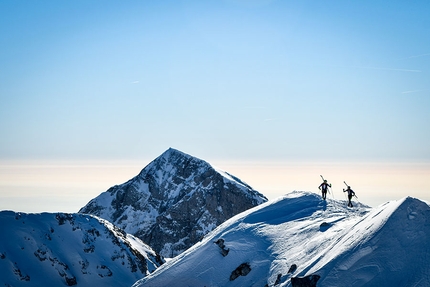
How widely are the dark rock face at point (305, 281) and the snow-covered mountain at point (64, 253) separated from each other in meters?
62.5

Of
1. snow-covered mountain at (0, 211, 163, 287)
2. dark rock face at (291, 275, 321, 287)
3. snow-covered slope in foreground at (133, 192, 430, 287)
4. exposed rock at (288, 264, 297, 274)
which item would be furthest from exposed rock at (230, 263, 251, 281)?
snow-covered mountain at (0, 211, 163, 287)

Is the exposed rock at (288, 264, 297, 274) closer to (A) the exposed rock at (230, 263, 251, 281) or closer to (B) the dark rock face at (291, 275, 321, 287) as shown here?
(B) the dark rock face at (291, 275, 321, 287)

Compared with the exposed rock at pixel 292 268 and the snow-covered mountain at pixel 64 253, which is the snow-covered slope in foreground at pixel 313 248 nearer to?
the exposed rock at pixel 292 268

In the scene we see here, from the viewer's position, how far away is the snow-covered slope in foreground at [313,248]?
45.8m

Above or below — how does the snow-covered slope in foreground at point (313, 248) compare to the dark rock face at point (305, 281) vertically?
above

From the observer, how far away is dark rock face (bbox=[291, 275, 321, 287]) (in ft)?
152

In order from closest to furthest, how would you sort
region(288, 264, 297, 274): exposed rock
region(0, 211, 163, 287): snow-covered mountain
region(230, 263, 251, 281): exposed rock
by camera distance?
region(288, 264, 297, 274): exposed rock → region(230, 263, 251, 281): exposed rock → region(0, 211, 163, 287): snow-covered mountain

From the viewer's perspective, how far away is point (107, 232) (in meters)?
118

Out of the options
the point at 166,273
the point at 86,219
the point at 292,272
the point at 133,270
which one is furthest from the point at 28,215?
the point at 292,272

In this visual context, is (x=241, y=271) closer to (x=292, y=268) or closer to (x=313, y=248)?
(x=292, y=268)

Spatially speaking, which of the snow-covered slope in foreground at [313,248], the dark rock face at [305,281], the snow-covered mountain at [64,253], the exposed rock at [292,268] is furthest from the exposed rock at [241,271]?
the snow-covered mountain at [64,253]

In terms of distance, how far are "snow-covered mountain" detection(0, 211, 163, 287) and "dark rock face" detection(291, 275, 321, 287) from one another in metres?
62.5

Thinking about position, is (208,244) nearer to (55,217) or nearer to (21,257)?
(21,257)

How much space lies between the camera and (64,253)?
104 m
